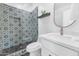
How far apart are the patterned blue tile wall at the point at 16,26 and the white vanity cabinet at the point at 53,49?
0.60ft

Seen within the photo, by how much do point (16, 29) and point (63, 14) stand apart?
71cm

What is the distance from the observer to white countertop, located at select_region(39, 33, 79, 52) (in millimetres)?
843

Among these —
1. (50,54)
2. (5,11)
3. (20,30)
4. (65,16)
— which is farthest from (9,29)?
(65,16)

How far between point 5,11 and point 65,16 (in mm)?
846

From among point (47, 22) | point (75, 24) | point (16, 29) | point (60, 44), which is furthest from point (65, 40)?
point (16, 29)

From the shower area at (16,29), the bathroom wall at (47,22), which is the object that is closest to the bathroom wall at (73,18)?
the bathroom wall at (47,22)

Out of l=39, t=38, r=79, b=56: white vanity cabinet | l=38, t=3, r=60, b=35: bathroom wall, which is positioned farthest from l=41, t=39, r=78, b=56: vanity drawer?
l=38, t=3, r=60, b=35: bathroom wall

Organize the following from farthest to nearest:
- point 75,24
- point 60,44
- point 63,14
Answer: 1. point 63,14
2. point 75,24
3. point 60,44

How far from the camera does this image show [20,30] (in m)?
1.25

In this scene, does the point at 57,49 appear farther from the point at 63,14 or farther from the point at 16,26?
the point at 16,26

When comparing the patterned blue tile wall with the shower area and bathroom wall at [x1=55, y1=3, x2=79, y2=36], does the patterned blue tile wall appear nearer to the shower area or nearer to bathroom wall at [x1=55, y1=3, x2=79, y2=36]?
the shower area

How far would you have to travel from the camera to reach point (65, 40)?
1014mm

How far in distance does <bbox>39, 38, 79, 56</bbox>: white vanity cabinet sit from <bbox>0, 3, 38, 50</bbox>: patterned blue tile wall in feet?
0.60

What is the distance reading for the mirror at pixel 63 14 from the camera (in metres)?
1.10
